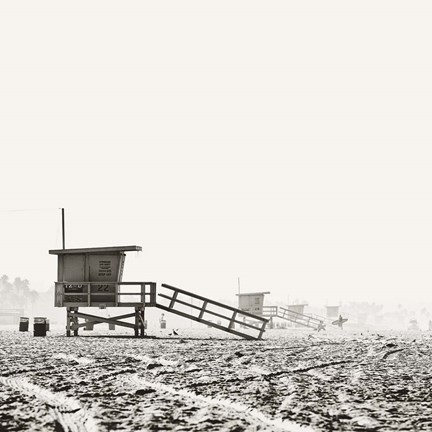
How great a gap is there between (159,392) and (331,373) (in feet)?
10.1

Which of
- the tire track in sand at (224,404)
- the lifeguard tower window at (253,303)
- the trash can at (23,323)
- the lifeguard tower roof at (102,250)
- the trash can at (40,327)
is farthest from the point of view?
the lifeguard tower window at (253,303)

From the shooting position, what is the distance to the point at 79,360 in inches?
410

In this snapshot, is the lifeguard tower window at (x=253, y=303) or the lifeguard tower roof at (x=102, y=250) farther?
the lifeguard tower window at (x=253, y=303)

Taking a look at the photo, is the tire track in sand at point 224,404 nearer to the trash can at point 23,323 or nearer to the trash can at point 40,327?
the trash can at point 40,327

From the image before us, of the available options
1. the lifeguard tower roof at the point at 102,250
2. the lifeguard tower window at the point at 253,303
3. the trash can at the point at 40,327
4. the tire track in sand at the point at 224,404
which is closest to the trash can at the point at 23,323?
the trash can at the point at 40,327

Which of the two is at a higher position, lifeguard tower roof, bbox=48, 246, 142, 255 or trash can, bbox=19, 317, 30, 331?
lifeguard tower roof, bbox=48, 246, 142, 255

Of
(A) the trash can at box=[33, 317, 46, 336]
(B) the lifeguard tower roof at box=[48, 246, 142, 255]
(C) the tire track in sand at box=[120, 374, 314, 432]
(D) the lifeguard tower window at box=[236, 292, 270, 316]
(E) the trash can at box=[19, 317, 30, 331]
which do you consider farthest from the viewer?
(D) the lifeguard tower window at box=[236, 292, 270, 316]

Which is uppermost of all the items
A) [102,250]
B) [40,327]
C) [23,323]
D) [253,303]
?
[102,250]

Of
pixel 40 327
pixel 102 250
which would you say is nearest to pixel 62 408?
pixel 102 250

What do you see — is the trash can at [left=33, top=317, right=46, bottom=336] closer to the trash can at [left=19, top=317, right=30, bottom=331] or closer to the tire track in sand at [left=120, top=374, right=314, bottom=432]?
the trash can at [left=19, top=317, right=30, bottom=331]

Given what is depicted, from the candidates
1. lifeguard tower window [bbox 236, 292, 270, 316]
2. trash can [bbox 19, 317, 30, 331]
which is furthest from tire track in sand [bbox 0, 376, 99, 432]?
lifeguard tower window [bbox 236, 292, 270, 316]

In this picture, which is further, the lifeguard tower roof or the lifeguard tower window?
the lifeguard tower window

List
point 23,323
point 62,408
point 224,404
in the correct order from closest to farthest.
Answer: point 62,408 → point 224,404 → point 23,323

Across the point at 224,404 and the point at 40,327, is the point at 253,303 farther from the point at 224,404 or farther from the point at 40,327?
the point at 224,404
